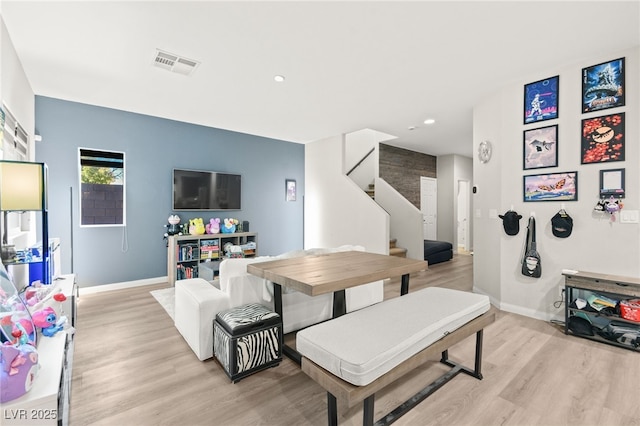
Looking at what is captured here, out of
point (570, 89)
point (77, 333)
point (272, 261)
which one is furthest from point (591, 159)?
point (77, 333)

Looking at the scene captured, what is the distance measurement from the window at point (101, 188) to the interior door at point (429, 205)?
22.0ft

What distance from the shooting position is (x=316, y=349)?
145 centimetres

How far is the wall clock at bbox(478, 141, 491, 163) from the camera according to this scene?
3.71m

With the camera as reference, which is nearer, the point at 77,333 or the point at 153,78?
the point at 77,333

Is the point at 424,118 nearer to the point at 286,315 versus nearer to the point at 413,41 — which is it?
the point at 413,41

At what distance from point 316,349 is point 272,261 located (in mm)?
1169

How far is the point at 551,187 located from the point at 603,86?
3.36 ft

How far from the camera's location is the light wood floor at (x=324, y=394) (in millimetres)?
1741

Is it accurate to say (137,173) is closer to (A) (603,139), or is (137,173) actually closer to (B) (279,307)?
(B) (279,307)

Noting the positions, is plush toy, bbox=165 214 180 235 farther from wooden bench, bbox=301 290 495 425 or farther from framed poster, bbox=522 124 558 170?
framed poster, bbox=522 124 558 170

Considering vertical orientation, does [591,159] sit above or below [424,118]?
below

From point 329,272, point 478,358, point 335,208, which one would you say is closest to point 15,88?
point 329,272

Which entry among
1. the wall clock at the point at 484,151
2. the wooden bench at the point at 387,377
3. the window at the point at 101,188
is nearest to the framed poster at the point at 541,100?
the wall clock at the point at 484,151

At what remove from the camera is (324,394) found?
1971 mm
